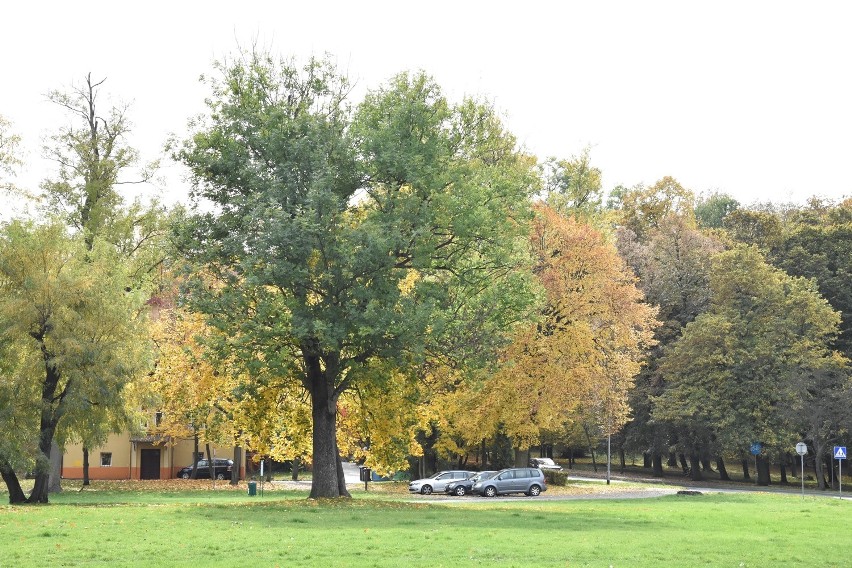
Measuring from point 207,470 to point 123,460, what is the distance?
5640mm

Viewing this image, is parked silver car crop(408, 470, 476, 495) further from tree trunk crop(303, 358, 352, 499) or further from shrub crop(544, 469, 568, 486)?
tree trunk crop(303, 358, 352, 499)

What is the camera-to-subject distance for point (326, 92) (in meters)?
31.3

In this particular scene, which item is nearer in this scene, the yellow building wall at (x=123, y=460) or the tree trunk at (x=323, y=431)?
the tree trunk at (x=323, y=431)

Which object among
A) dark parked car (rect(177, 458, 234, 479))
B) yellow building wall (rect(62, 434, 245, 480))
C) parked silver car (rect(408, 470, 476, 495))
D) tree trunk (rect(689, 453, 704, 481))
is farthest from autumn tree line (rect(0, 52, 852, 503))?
tree trunk (rect(689, 453, 704, 481))

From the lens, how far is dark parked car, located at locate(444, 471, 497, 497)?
4775 cm

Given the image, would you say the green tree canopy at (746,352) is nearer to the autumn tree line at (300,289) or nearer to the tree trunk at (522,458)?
the tree trunk at (522,458)

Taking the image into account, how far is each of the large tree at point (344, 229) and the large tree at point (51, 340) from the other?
365 centimetres

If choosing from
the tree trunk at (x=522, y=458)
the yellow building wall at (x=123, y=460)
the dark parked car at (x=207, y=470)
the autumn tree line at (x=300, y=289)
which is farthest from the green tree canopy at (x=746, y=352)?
the yellow building wall at (x=123, y=460)

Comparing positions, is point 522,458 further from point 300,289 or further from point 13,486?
point 13,486

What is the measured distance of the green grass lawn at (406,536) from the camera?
15453 millimetres

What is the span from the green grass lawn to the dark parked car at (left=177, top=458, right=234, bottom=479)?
122 feet

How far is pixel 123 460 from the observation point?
6200 centimetres

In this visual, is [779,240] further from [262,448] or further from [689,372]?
[262,448]

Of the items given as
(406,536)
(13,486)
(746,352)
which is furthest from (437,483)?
(406,536)
